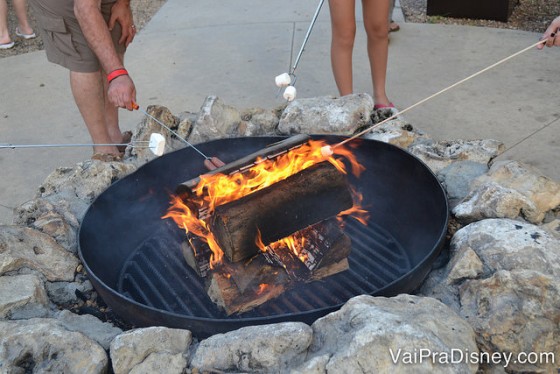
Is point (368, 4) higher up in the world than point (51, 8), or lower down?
lower down

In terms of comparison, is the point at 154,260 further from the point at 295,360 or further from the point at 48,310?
the point at 295,360

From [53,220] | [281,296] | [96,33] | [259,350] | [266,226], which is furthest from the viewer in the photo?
[96,33]

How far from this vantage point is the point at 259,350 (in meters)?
1.76

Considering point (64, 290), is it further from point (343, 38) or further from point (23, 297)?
point (343, 38)

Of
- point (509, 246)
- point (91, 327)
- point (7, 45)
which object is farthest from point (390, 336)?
point (7, 45)

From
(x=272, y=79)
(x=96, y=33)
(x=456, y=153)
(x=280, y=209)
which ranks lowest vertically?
(x=272, y=79)

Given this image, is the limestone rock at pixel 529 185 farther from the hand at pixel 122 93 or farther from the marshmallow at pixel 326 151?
the hand at pixel 122 93

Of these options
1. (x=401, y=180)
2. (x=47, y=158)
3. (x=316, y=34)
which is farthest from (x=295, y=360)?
(x=316, y=34)

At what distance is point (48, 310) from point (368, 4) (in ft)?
8.41

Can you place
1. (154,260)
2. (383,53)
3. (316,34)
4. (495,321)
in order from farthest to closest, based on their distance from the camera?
(316,34) < (383,53) < (154,260) < (495,321)

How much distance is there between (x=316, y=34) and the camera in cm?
546

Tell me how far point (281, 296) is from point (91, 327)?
0.70 m

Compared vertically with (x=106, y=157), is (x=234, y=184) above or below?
above

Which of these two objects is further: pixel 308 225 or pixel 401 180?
pixel 401 180
